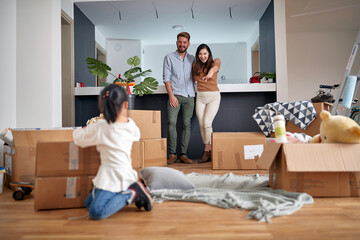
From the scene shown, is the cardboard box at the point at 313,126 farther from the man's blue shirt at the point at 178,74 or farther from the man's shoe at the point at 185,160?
the man's blue shirt at the point at 178,74

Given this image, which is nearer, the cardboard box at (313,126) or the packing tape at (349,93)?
the packing tape at (349,93)

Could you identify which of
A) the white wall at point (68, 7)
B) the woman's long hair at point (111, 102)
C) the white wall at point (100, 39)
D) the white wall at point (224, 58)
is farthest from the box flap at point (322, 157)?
the white wall at point (224, 58)

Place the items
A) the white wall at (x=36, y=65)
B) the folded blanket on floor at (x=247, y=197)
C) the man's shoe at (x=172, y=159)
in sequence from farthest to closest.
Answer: the man's shoe at (x=172, y=159), the white wall at (x=36, y=65), the folded blanket on floor at (x=247, y=197)

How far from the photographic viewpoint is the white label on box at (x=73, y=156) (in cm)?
155

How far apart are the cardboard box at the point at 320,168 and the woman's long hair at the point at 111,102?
91cm

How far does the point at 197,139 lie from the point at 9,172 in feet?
7.38

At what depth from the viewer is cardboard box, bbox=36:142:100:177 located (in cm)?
154

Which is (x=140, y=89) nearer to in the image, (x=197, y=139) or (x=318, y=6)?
(x=197, y=139)

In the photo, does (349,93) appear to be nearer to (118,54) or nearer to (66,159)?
(66,159)

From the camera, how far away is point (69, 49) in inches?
160

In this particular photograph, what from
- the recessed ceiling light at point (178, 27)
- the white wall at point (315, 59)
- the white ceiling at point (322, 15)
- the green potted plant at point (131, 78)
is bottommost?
the green potted plant at point (131, 78)

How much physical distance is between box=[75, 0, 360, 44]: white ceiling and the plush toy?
3297mm

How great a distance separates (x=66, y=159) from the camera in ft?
5.09

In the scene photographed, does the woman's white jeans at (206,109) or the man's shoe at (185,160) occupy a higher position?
the woman's white jeans at (206,109)
